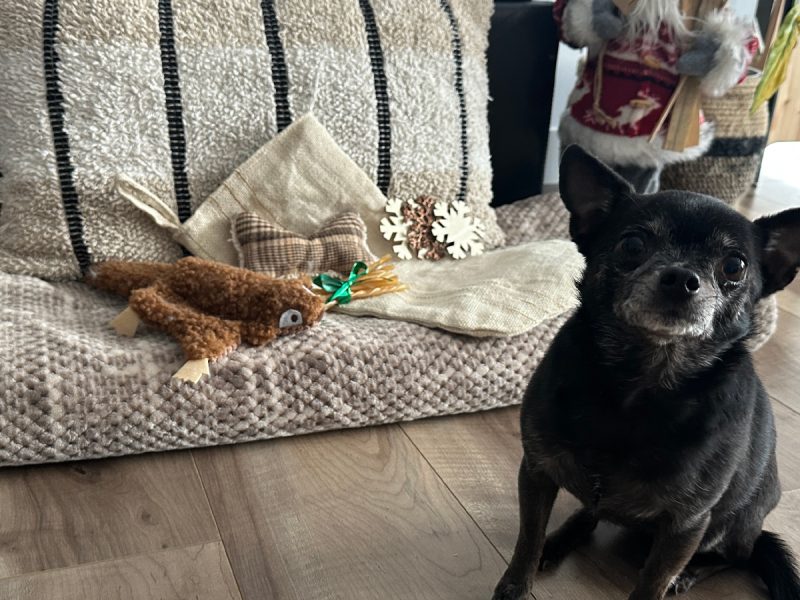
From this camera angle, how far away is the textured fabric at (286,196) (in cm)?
170

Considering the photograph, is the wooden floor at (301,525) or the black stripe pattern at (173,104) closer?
the wooden floor at (301,525)

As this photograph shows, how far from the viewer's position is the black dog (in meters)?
0.97

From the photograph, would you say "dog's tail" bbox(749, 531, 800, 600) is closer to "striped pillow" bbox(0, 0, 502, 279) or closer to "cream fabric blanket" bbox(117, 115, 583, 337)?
"cream fabric blanket" bbox(117, 115, 583, 337)

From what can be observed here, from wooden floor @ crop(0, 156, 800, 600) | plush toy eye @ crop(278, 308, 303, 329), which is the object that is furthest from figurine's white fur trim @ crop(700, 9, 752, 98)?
plush toy eye @ crop(278, 308, 303, 329)

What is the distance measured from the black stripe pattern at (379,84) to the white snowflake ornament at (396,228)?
0.10 meters

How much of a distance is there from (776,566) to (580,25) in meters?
1.28

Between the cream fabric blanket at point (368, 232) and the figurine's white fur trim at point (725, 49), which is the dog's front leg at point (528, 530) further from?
the figurine's white fur trim at point (725, 49)

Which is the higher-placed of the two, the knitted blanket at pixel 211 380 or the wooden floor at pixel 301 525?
the knitted blanket at pixel 211 380

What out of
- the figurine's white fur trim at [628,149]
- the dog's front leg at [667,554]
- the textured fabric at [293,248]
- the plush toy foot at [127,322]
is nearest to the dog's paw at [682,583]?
the dog's front leg at [667,554]

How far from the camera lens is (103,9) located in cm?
164

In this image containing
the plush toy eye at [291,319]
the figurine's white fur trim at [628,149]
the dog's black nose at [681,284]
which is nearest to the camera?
the dog's black nose at [681,284]

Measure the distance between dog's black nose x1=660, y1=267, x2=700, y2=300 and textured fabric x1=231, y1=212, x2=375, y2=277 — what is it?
868 millimetres

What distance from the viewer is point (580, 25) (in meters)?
1.95

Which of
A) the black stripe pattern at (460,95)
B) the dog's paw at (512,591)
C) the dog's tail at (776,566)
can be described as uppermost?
the black stripe pattern at (460,95)
